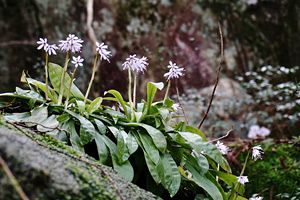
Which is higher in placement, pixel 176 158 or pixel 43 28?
pixel 43 28

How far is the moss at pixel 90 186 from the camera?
1028 mm

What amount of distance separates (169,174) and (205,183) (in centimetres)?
17

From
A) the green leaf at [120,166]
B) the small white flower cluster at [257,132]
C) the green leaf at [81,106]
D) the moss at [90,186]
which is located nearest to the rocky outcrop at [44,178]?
Answer: the moss at [90,186]

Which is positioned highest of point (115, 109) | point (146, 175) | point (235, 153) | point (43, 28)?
point (43, 28)

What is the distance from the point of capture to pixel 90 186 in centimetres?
105

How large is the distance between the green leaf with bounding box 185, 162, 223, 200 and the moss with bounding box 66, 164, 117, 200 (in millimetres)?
619

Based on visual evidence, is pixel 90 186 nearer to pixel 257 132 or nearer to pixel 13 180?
pixel 13 180

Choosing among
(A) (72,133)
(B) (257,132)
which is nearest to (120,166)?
(A) (72,133)

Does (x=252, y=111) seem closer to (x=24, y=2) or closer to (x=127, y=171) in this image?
(x=24, y=2)

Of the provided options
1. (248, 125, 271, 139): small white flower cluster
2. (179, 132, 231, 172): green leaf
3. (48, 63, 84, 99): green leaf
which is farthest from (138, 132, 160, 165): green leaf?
(248, 125, 271, 139): small white flower cluster

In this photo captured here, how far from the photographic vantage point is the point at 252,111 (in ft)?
13.9

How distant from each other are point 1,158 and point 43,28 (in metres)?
3.72

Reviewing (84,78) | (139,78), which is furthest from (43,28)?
(139,78)

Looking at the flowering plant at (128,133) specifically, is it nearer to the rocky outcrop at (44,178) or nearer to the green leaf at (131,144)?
the green leaf at (131,144)
